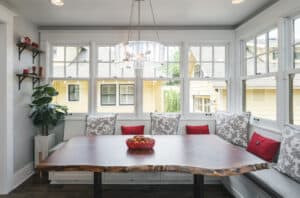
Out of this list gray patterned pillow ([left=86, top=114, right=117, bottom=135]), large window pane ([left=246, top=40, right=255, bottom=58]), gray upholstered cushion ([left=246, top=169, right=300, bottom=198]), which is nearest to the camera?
gray upholstered cushion ([left=246, top=169, right=300, bottom=198])

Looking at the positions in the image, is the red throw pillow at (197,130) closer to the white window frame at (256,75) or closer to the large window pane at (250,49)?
the white window frame at (256,75)

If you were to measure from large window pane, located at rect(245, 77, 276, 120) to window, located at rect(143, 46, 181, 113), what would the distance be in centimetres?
120

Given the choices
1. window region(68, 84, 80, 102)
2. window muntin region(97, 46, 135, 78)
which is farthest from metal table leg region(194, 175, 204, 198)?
window region(68, 84, 80, 102)

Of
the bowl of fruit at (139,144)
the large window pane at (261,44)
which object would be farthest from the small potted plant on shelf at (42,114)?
the large window pane at (261,44)

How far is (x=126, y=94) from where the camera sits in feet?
13.5

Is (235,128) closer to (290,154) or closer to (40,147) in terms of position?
(290,154)

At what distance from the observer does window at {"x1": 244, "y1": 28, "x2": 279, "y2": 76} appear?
9.70 ft

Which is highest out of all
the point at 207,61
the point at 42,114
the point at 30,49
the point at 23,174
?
the point at 30,49

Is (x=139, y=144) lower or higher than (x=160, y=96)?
lower

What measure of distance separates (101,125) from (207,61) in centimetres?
223

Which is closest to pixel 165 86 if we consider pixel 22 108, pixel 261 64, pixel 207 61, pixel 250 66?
pixel 207 61

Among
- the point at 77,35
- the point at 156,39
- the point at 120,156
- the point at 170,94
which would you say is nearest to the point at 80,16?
the point at 77,35

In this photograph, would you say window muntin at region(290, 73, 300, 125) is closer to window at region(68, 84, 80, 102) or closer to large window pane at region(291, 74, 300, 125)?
large window pane at region(291, 74, 300, 125)

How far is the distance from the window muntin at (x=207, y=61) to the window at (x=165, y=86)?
10.9 inches
